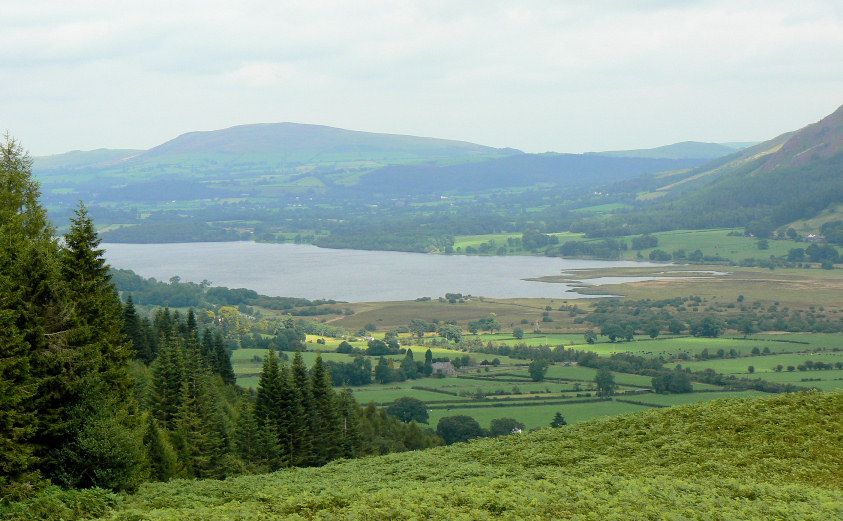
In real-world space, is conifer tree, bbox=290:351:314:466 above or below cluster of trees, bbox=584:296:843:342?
above

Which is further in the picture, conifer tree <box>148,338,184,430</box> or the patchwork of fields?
the patchwork of fields

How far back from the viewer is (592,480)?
68.6 ft

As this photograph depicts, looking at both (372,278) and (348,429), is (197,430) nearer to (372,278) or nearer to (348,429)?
(348,429)

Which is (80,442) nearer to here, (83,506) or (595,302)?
(83,506)

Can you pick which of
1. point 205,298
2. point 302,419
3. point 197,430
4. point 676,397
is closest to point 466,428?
point 676,397

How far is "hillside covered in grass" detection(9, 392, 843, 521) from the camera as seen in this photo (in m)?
18.0

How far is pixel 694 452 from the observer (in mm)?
24078

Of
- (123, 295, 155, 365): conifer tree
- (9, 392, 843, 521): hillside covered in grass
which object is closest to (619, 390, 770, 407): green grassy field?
(9, 392, 843, 521): hillside covered in grass

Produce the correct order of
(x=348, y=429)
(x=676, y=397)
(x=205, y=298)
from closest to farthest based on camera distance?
1. (x=348, y=429)
2. (x=676, y=397)
3. (x=205, y=298)

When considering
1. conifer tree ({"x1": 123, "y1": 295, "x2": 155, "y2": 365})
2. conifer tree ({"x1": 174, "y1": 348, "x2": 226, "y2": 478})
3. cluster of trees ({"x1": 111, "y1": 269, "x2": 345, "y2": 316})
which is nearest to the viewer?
conifer tree ({"x1": 174, "y1": 348, "x2": 226, "y2": 478})

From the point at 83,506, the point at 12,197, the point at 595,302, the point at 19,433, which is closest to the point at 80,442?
the point at 19,433

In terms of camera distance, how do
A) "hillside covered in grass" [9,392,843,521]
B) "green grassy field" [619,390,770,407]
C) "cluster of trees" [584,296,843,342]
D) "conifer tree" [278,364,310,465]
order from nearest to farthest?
"hillside covered in grass" [9,392,843,521]
"conifer tree" [278,364,310,465]
"green grassy field" [619,390,770,407]
"cluster of trees" [584,296,843,342]

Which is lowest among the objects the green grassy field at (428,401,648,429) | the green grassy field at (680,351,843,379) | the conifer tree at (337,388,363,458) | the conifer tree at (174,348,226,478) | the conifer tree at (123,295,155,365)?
the green grassy field at (428,401,648,429)

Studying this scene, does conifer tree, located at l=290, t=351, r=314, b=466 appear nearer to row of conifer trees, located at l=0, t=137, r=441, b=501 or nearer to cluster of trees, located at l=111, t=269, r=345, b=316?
row of conifer trees, located at l=0, t=137, r=441, b=501
